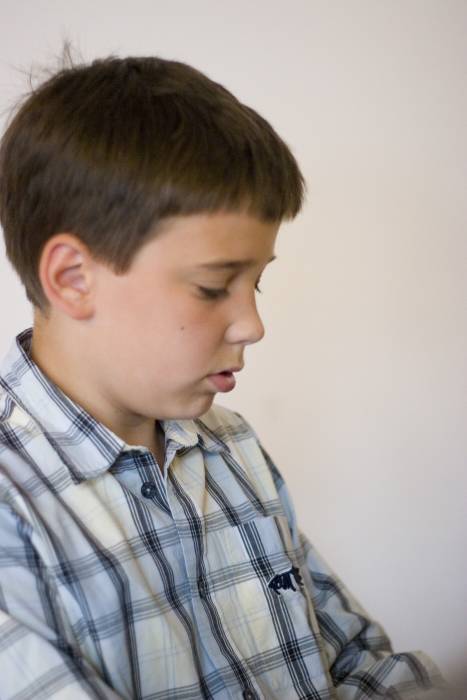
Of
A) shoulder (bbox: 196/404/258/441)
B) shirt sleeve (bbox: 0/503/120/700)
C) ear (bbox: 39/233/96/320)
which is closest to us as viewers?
shirt sleeve (bbox: 0/503/120/700)

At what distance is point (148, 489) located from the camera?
692 millimetres

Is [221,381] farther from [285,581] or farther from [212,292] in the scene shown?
[285,581]

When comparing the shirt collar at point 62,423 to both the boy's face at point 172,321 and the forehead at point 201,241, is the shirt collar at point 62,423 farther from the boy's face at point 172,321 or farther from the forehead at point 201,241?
the forehead at point 201,241

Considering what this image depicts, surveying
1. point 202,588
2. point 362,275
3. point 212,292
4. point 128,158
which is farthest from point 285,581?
point 362,275

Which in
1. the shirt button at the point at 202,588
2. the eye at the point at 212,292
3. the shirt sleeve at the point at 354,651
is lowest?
the shirt sleeve at the point at 354,651

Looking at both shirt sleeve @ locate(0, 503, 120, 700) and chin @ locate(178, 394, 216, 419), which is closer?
shirt sleeve @ locate(0, 503, 120, 700)

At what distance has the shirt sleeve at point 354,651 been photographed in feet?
2.45

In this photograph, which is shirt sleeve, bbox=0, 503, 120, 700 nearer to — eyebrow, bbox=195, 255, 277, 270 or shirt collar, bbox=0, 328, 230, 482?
shirt collar, bbox=0, 328, 230, 482

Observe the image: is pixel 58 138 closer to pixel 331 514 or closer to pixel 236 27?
pixel 236 27

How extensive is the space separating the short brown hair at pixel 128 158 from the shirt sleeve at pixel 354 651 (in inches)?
13.6

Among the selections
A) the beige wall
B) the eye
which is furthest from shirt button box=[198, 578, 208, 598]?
the beige wall

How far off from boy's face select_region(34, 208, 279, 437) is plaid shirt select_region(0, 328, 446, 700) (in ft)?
0.12

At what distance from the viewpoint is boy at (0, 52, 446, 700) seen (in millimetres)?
593

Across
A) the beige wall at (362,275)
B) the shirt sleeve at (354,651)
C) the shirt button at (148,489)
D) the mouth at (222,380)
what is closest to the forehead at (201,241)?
the mouth at (222,380)
